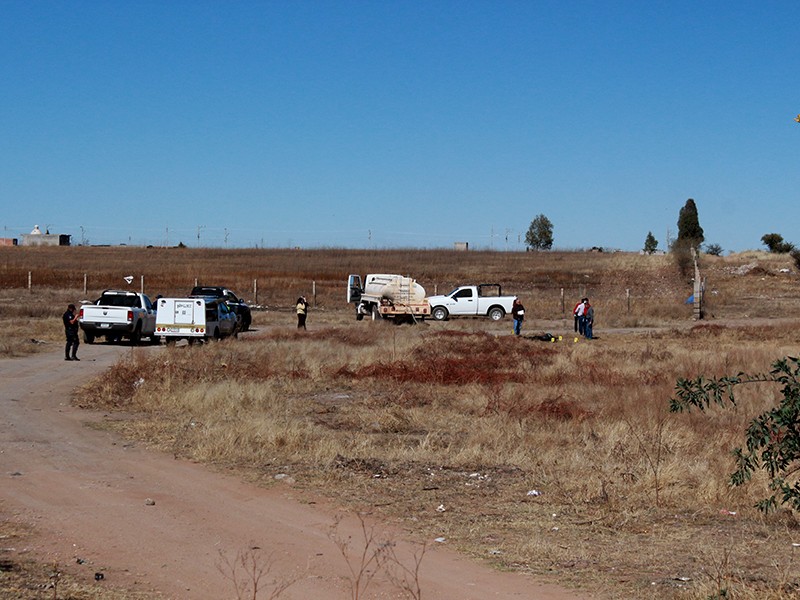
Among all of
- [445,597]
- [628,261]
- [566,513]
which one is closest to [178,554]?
[445,597]

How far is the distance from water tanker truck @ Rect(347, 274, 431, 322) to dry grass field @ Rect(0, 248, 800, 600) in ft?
22.5

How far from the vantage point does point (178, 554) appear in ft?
26.1

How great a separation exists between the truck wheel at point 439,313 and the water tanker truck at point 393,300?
1997mm

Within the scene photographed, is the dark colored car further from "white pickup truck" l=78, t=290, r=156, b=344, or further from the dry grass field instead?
the dry grass field

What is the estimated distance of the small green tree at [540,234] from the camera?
14188 centimetres

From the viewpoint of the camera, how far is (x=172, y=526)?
890 cm

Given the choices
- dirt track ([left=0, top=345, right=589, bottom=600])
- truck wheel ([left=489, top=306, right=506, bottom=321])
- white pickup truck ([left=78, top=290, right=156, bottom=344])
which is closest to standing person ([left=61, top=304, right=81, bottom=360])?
white pickup truck ([left=78, top=290, right=156, bottom=344])

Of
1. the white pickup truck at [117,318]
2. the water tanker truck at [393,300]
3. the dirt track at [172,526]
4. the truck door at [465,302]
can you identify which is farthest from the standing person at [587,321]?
the dirt track at [172,526]

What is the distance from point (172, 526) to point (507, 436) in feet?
20.8

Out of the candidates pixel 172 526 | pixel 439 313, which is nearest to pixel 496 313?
pixel 439 313

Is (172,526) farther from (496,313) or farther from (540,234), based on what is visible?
(540,234)

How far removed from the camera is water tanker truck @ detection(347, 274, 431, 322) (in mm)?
46625

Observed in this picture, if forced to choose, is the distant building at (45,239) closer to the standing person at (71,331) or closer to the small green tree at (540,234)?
the small green tree at (540,234)

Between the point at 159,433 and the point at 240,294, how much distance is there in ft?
163
